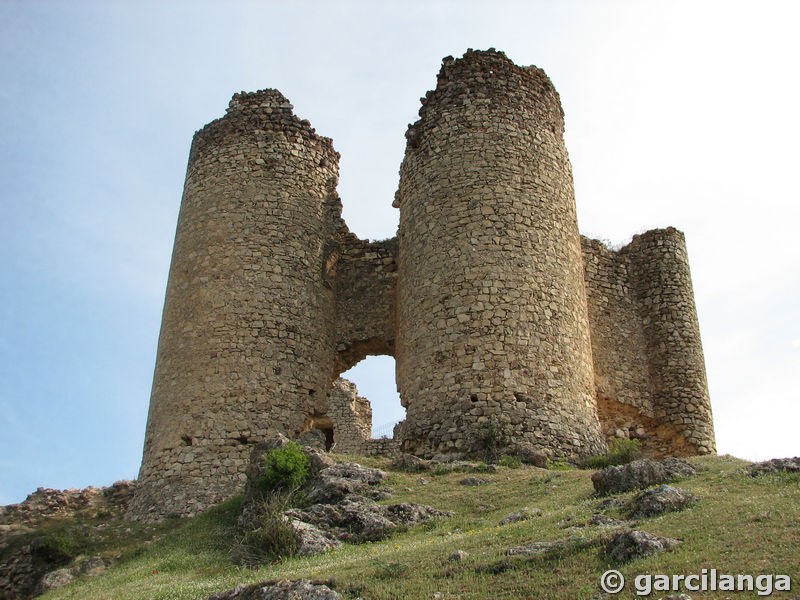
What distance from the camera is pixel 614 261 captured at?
56.3 feet

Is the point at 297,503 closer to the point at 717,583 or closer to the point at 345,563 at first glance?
the point at 345,563

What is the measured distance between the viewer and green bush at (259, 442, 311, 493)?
11.0 m

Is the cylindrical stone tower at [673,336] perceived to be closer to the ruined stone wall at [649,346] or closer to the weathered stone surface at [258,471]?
the ruined stone wall at [649,346]

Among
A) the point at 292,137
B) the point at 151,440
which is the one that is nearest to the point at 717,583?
the point at 151,440

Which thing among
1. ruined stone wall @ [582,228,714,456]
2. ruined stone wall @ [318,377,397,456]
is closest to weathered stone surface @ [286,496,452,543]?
ruined stone wall @ [582,228,714,456]

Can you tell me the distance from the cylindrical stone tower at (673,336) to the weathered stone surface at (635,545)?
9.48 m

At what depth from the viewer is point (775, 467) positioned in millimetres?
Result: 9125

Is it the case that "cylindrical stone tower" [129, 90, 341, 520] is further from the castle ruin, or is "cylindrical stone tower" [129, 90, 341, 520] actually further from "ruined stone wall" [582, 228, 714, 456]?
"ruined stone wall" [582, 228, 714, 456]

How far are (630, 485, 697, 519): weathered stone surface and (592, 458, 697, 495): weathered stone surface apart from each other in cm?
105

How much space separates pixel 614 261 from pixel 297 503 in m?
9.60

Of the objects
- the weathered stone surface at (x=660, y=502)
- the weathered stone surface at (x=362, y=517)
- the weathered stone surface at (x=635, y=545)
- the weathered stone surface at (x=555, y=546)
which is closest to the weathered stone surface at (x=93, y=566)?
the weathered stone surface at (x=362, y=517)

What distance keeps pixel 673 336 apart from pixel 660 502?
916 cm

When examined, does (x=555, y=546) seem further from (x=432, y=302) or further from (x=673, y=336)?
(x=673, y=336)

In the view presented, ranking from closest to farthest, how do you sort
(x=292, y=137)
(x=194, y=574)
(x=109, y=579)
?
(x=194, y=574), (x=109, y=579), (x=292, y=137)
